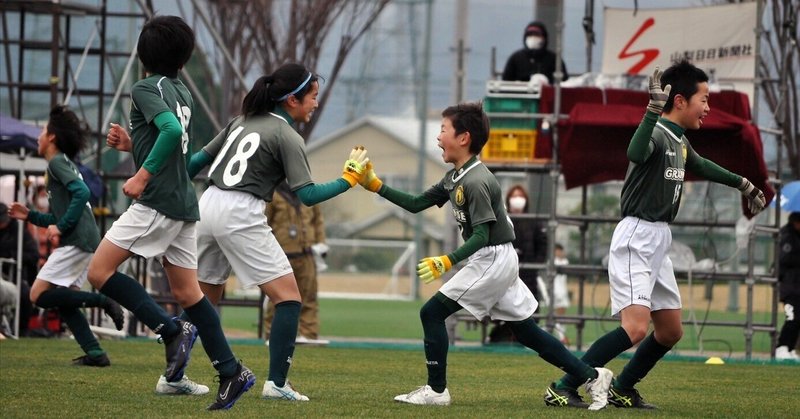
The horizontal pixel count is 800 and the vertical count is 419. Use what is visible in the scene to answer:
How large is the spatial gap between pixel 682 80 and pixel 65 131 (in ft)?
15.5

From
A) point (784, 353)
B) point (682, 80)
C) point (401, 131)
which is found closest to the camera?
point (682, 80)

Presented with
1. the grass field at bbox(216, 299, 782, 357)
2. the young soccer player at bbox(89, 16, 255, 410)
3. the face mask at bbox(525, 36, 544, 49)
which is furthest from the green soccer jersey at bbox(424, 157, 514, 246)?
the face mask at bbox(525, 36, 544, 49)

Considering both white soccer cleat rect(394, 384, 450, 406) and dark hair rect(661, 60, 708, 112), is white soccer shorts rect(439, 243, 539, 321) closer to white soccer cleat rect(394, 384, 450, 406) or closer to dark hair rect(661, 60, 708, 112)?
white soccer cleat rect(394, 384, 450, 406)

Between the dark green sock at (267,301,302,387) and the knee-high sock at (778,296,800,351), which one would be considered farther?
the knee-high sock at (778,296,800,351)

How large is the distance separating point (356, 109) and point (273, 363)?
3465 cm

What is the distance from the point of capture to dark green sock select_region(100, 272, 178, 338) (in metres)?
7.34

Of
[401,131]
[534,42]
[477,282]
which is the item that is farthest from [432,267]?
[401,131]

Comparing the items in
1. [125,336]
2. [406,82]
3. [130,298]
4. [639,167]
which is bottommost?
[125,336]

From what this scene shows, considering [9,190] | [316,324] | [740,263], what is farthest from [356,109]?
[316,324]

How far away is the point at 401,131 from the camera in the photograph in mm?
53625

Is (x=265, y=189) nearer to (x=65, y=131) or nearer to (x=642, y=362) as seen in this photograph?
(x=642, y=362)

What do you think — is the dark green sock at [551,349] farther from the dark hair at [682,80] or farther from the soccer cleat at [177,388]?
the soccer cleat at [177,388]

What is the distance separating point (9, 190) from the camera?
58.0ft

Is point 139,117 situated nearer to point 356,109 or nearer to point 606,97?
point 606,97
